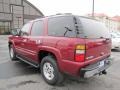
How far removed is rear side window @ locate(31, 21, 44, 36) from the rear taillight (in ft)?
5.44

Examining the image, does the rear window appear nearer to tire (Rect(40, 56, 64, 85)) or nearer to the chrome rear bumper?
the chrome rear bumper

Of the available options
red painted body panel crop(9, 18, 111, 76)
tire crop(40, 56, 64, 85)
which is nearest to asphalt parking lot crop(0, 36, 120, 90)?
tire crop(40, 56, 64, 85)

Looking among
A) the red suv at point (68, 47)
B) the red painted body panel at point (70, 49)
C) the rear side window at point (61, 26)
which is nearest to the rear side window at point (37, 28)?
the red suv at point (68, 47)

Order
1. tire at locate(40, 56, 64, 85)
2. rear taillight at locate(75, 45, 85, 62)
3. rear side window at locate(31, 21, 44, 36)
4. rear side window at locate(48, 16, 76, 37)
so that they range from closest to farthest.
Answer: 1. rear taillight at locate(75, 45, 85, 62)
2. rear side window at locate(48, 16, 76, 37)
3. tire at locate(40, 56, 64, 85)
4. rear side window at locate(31, 21, 44, 36)

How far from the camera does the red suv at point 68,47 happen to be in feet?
13.6

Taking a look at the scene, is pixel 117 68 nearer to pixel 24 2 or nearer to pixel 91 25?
pixel 91 25

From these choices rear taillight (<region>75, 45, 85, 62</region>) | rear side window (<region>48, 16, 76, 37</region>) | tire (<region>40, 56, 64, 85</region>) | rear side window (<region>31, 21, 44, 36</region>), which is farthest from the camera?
rear side window (<region>31, 21, 44, 36</region>)

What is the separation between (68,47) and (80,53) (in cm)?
32

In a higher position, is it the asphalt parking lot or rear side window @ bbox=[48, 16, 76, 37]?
rear side window @ bbox=[48, 16, 76, 37]

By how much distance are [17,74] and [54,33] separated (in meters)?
2.15

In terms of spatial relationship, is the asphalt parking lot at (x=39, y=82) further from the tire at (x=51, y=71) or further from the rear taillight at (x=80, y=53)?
the rear taillight at (x=80, y=53)

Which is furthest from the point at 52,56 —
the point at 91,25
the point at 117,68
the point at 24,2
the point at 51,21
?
the point at 24,2

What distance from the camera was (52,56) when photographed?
5004 mm

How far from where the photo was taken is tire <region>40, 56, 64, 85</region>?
4742 mm
